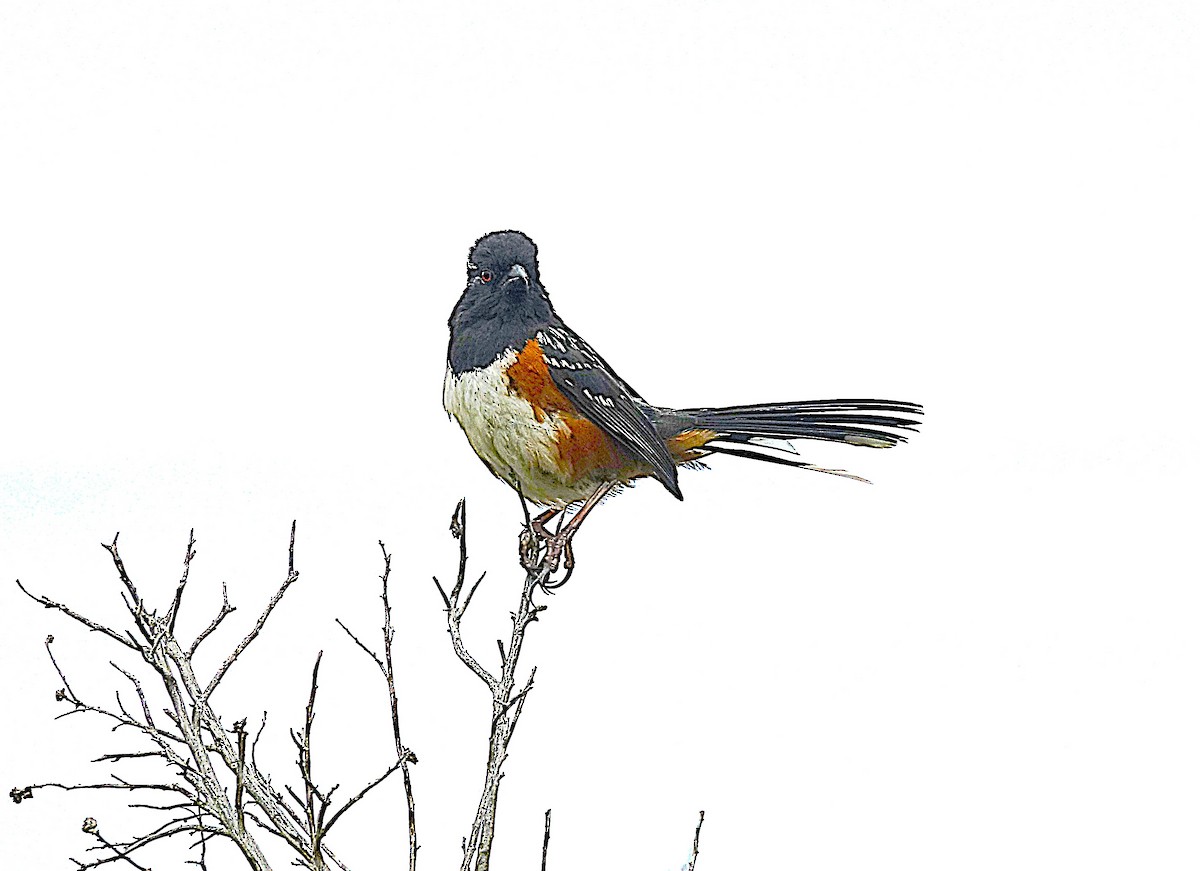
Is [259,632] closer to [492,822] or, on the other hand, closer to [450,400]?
[492,822]

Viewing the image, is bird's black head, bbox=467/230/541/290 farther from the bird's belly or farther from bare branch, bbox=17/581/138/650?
bare branch, bbox=17/581/138/650

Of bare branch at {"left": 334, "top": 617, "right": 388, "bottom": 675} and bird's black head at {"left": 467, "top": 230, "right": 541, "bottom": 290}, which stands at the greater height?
bird's black head at {"left": 467, "top": 230, "right": 541, "bottom": 290}

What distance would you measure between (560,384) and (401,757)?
0.82m

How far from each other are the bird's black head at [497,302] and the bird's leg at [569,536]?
286 millimetres

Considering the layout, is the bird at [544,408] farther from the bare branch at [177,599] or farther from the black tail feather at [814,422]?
the bare branch at [177,599]

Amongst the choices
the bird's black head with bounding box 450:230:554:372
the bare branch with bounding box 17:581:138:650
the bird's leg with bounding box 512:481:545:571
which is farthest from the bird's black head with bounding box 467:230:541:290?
the bare branch with bounding box 17:581:138:650

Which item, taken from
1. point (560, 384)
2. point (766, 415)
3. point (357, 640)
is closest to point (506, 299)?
point (560, 384)

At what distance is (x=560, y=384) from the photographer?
212cm

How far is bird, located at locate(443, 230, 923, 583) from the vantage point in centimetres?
211

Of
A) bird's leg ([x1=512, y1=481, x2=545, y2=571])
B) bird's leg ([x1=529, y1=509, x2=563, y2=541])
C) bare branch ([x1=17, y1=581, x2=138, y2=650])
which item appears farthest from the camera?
bird's leg ([x1=529, y1=509, x2=563, y2=541])

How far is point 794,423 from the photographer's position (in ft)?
7.43

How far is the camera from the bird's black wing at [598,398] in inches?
83.7

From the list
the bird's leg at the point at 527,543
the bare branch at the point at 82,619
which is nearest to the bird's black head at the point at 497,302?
the bird's leg at the point at 527,543

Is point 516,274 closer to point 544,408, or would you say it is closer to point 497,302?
point 497,302
